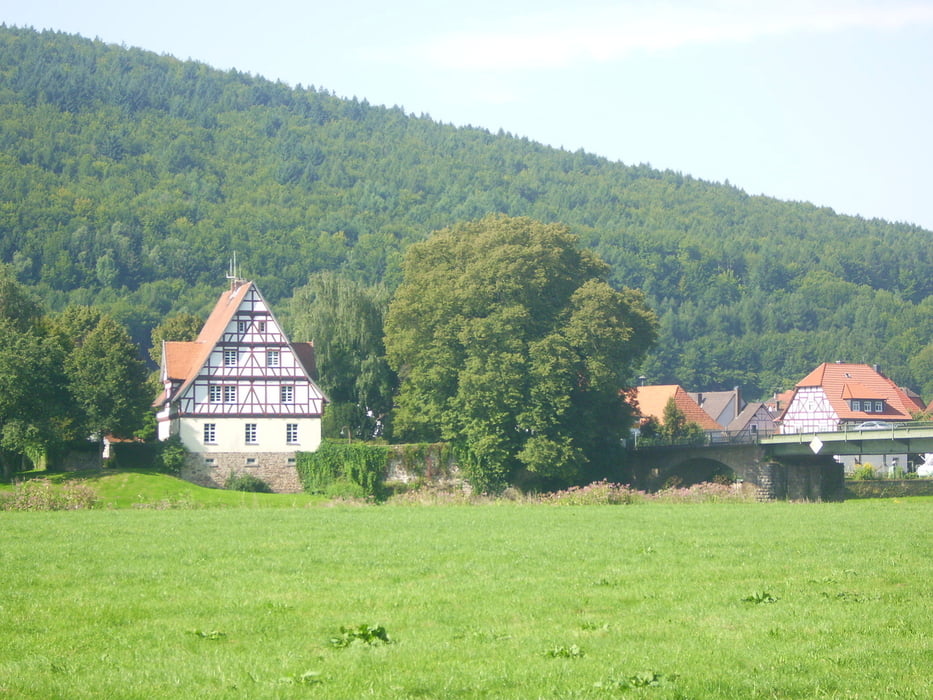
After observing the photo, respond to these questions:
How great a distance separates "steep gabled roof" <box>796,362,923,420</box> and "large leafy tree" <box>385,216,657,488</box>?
46.7 meters

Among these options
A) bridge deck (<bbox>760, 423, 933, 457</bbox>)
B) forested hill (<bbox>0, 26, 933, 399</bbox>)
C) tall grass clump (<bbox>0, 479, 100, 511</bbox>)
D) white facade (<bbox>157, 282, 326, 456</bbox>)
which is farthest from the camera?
forested hill (<bbox>0, 26, 933, 399</bbox>)

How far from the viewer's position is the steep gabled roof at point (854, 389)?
4104 inches

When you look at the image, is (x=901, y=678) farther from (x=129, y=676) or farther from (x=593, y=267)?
(x=593, y=267)

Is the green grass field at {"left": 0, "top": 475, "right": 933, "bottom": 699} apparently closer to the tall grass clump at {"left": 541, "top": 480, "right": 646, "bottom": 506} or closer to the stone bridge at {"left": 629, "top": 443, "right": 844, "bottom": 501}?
the tall grass clump at {"left": 541, "top": 480, "right": 646, "bottom": 506}

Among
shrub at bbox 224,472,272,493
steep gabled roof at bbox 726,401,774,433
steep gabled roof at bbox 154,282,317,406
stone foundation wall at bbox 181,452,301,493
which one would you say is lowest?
shrub at bbox 224,472,272,493

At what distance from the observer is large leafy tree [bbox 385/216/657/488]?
5953cm

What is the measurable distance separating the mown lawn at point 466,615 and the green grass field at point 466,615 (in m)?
0.05

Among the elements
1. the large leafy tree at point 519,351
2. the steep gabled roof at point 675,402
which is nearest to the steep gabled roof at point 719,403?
the steep gabled roof at point 675,402

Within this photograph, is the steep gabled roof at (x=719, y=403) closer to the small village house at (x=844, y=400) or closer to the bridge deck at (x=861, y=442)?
the small village house at (x=844, y=400)

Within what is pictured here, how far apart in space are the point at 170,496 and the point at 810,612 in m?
43.4

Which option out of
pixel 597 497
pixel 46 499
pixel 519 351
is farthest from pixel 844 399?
pixel 46 499

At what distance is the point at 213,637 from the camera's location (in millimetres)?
14312

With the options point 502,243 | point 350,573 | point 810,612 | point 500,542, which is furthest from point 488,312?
point 810,612

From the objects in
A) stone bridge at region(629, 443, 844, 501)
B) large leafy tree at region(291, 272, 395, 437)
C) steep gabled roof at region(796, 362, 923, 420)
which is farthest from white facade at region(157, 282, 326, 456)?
steep gabled roof at region(796, 362, 923, 420)
